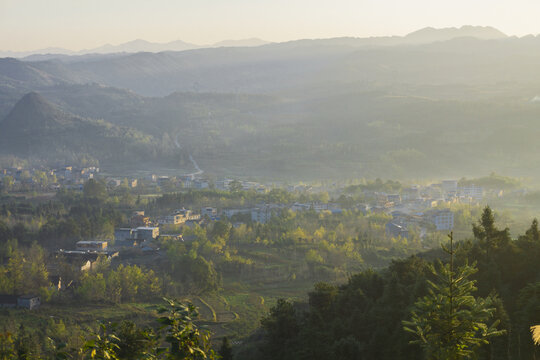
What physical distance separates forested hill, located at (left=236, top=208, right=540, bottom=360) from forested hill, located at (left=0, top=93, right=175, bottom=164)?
55.2 meters

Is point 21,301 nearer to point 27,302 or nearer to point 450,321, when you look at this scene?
point 27,302

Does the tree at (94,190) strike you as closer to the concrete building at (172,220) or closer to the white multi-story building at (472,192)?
the concrete building at (172,220)

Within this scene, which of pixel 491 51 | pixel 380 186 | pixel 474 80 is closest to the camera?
pixel 380 186

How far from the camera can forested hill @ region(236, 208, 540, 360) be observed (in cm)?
1095

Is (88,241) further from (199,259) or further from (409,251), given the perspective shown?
(409,251)

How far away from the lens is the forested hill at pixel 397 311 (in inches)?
431

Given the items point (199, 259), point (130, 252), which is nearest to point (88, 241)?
point (130, 252)

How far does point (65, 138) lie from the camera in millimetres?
76188

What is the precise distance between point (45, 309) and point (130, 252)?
7.19 metres

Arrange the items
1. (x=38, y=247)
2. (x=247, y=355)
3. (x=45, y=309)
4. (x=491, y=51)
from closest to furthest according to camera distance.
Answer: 1. (x=247, y=355)
2. (x=45, y=309)
3. (x=38, y=247)
4. (x=491, y=51)

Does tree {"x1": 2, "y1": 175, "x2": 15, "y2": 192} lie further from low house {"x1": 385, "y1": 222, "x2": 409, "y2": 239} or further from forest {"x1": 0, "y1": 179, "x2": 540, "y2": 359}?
low house {"x1": 385, "y1": 222, "x2": 409, "y2": 239}

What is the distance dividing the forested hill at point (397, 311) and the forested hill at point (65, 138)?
2175 inches

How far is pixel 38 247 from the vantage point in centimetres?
2500

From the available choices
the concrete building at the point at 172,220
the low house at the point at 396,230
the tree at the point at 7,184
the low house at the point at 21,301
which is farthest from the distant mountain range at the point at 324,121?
the low house at the point at 21,301
